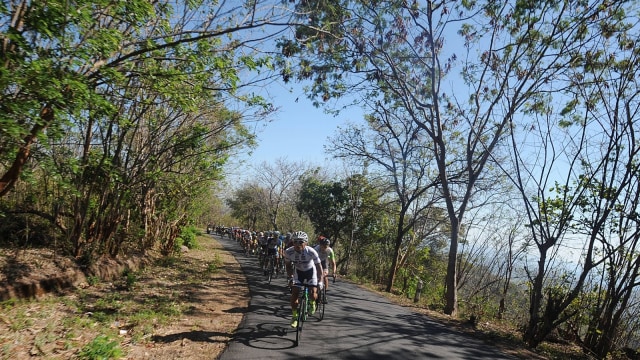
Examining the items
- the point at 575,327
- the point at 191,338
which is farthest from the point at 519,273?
the point at 191,338

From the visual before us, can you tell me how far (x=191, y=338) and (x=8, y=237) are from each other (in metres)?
7.16

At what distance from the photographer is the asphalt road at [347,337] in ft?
20.9

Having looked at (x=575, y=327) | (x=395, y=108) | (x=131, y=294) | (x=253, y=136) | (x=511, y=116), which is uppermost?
(x=395, y=108)

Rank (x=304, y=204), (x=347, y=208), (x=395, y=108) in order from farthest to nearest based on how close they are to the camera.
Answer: (x=304, y=204) < (x=347, y=208) < (x=395, y=108)

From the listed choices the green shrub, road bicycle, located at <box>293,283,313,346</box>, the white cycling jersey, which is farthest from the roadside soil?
the white cycling jersey

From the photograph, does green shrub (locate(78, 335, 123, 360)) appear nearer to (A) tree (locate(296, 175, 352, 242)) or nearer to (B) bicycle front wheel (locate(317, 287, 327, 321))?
(B) bicycle front wheel (locate(317, 287, 327, 321))

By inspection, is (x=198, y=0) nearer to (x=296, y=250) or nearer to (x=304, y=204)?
(x=296, y=250)

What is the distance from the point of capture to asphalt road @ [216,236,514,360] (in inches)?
250

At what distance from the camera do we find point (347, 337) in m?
7.55

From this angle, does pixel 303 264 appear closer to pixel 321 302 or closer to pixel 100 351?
pixel 321 302

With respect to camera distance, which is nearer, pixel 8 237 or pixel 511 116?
pixel 8 237

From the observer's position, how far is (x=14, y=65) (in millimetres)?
5281

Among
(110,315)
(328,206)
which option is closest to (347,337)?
(110,315)

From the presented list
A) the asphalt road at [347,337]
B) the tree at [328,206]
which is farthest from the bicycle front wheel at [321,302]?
the tree at [328,206]
